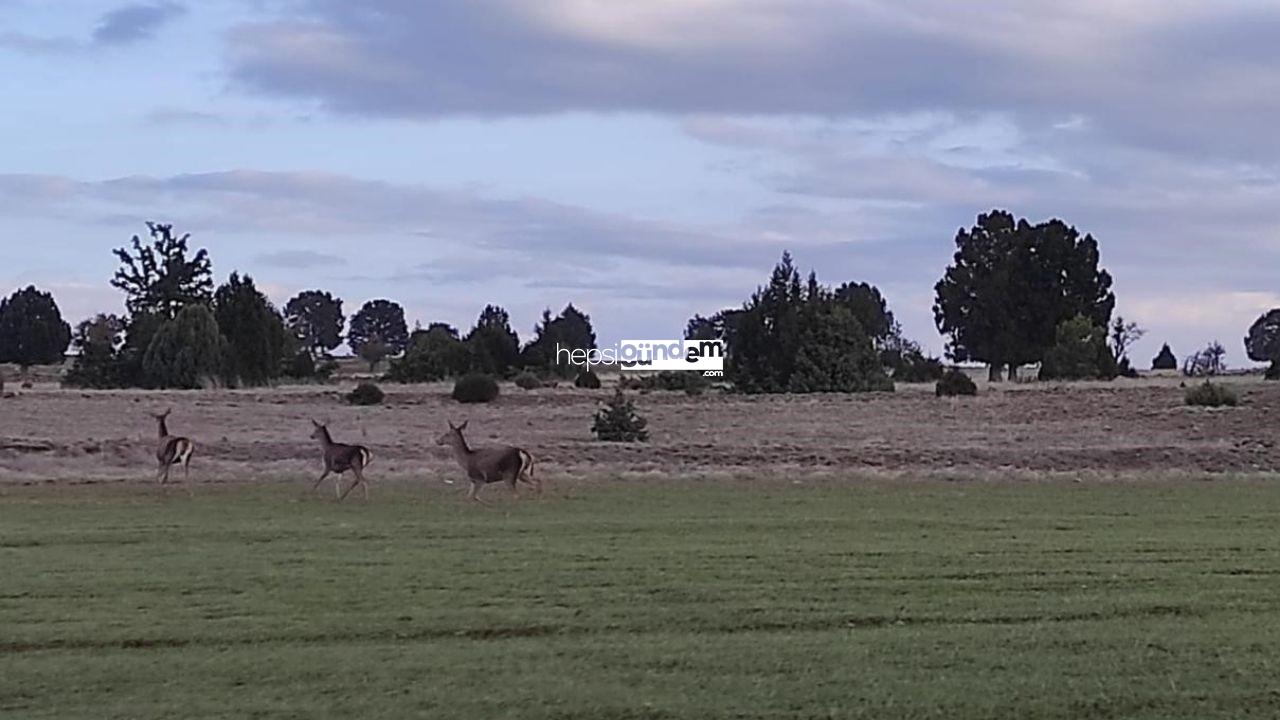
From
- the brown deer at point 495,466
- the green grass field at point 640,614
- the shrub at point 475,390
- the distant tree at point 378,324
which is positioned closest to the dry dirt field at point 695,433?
the shrub at point 475,390

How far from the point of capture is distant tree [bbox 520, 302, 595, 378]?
344 feet

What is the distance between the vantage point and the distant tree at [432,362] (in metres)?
96.4

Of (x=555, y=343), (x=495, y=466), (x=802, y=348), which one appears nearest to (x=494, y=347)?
(x=555, y=343)

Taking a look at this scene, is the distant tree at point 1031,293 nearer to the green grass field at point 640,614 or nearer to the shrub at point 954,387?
the shrub at point 954,387

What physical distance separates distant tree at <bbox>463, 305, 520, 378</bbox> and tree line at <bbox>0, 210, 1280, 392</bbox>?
0.13 m

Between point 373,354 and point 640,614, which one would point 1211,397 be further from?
point 373,354

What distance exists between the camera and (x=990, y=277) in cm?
11669

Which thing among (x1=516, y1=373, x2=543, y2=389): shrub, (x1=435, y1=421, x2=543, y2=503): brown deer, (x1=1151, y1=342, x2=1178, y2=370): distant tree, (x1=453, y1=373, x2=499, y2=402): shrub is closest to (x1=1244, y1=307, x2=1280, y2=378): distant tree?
(x1=1151, y1=342, x2=1178, y2=370): distant tree

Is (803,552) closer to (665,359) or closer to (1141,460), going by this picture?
(1141,460)

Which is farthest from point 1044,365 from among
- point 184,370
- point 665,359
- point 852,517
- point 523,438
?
point 852,517

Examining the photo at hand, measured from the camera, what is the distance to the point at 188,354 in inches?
3361

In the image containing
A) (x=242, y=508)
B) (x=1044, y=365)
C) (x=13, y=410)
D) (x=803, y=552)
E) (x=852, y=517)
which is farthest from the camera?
(x=1044, y=365)

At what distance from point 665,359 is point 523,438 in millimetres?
41590

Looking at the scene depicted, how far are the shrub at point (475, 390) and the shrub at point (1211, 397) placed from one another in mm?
26367
